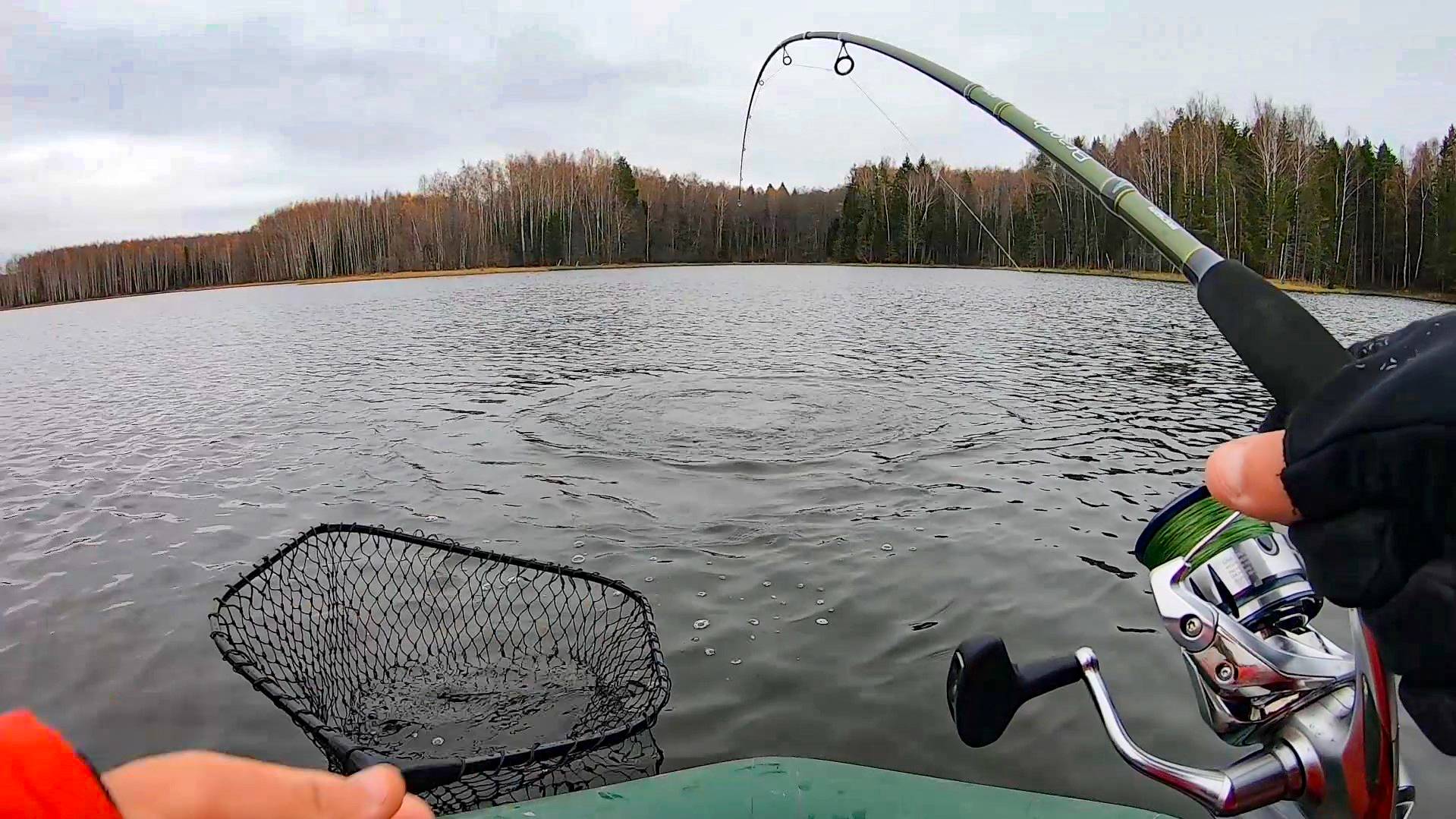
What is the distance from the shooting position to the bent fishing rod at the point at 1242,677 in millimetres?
1522

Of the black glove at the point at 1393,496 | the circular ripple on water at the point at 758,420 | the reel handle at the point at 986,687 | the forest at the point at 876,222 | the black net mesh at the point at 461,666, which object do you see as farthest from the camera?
the forest at the point at 876,222

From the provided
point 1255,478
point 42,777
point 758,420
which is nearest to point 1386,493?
point 1255,478

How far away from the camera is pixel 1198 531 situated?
185cm

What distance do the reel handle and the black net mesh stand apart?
1.68m

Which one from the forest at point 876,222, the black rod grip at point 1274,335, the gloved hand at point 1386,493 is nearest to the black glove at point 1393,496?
the gloved hand at point 1386,493

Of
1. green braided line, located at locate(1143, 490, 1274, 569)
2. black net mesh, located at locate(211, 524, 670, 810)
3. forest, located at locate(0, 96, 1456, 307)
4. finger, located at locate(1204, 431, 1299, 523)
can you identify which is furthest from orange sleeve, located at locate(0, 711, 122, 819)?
forest, located at locate(0, 96, 1456, 307)

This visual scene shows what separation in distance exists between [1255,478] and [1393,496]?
0.43 feet

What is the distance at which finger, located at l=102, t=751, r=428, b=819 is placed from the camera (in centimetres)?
73

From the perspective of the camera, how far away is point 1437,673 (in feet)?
3.48

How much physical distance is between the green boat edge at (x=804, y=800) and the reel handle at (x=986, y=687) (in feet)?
2.87

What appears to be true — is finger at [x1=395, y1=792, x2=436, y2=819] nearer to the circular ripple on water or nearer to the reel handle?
the reel handle

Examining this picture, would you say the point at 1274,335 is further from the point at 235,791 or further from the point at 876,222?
the point at 876,222

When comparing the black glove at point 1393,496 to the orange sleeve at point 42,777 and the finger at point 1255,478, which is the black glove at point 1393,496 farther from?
the orange sleeve at point 42,777

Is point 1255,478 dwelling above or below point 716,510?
above
